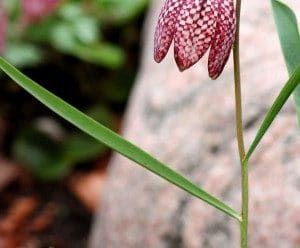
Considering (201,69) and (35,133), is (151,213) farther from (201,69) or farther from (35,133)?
(35,133)

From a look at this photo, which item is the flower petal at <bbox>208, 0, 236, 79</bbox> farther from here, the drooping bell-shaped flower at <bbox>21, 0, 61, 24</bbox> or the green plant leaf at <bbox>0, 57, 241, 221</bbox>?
the drooping bell-shaped flower at <bbox>21, 0, 61, 24</bbox>

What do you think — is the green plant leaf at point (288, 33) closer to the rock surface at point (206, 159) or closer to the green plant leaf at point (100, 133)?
the green plant leaf at point (100, 133)

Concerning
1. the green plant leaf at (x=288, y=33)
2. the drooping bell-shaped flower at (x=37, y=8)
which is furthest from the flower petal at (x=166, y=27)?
the drooping bell-shaped flower at (x=37, y=8)

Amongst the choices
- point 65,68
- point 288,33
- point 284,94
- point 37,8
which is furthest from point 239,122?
point 65,68

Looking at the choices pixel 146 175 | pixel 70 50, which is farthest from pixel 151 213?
pixel 70 50

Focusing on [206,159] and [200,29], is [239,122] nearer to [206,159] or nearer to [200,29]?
[200,29]

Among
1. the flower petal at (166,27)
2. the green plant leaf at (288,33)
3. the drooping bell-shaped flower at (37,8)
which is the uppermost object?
the flower petal at (166,27)

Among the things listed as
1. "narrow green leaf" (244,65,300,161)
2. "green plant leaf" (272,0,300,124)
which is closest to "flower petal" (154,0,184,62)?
"narrow green leaf" (244,65,300,161)
